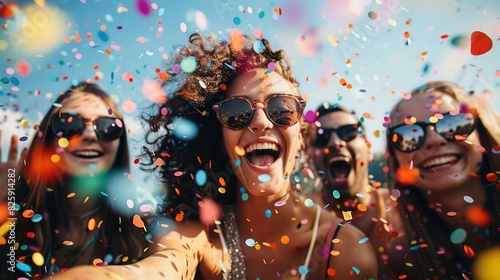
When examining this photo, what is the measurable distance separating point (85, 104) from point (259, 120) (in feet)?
5.46

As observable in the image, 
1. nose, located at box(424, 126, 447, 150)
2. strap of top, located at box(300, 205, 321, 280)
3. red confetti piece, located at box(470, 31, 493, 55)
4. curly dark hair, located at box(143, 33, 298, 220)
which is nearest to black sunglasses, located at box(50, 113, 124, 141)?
curly dark hair, located at box(143, 33, 298, 220)

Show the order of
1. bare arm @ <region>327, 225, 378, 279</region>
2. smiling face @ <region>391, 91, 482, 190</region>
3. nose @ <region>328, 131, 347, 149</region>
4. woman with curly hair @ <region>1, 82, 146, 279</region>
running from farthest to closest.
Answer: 1. nose @ <region>328, 131, 347, 149</region>
2. woman with curly hair @ <region>1, 82, 146, 279</region>
3. smiling face @ <region>391, 91, 482, 190</region>
4. bare arm @ <region>327, 225, 378, 279</region>

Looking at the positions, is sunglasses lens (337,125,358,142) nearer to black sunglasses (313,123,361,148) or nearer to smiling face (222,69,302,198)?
black sunglasses (313,123,361,148)

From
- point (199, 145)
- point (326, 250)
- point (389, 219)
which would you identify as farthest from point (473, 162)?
point (199, 145)

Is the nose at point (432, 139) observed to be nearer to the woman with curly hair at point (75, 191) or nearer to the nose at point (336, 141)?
the nose at point (336, 141)

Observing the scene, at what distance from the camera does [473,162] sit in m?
2.73

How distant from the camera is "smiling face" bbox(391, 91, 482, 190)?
8.94ft

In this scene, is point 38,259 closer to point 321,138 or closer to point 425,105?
point 321,138

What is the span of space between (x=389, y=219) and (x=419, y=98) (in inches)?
45.7

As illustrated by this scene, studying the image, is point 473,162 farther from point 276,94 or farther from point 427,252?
point 276,94

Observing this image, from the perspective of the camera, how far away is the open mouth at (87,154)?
307 cm

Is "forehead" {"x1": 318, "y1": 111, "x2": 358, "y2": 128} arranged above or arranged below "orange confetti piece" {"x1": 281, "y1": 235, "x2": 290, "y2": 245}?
above

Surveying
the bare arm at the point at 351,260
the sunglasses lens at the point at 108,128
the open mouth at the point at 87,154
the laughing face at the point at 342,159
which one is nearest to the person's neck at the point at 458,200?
the bare arm at the point at 351,260

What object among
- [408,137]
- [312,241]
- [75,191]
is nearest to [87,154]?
[75,191]
